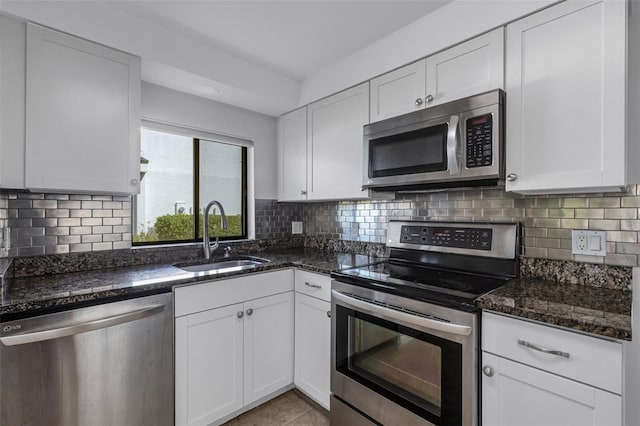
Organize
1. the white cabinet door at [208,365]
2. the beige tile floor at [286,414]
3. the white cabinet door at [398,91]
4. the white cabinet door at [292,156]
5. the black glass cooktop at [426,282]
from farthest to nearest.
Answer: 1. the white cabinet door at [292,156]
2. the beige tile floor at [286,414]
3. the white cabinet door at [398,91]
4. the white cabinet door at [208,365]
5. the black glass cooktop at [426,282]

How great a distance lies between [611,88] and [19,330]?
2491 millimetres

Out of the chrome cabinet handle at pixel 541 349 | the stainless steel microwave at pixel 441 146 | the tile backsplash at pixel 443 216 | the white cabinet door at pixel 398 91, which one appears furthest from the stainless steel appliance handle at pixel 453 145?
the chrome cabinet handle at pixel 541 349

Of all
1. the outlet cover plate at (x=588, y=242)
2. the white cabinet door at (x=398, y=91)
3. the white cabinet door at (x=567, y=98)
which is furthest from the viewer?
the white cabinet door at (x=398, y=91)

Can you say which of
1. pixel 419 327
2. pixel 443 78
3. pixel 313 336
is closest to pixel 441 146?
pixel 443 78

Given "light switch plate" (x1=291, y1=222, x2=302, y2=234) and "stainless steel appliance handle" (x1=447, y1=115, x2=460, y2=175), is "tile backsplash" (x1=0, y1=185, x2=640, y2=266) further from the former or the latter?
"light switch plate" (x1=291, y1=222, x2=302, y2=234)

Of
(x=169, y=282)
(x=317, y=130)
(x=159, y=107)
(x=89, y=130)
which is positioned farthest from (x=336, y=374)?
(x=159, y=107)

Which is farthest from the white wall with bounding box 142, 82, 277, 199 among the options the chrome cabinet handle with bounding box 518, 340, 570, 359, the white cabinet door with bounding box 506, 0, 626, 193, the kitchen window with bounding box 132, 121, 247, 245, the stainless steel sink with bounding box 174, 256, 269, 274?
the chrome cabinet handle with bounding box 518, 340, 570, 359

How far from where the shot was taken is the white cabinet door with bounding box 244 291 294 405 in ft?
6.33

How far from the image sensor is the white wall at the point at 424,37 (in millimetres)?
1471

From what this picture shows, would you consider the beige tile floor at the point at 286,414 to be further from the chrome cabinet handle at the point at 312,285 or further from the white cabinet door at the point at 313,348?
the chrome cabinet handle at the point at 312,285

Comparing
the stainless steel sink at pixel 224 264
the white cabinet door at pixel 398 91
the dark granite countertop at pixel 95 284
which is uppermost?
the white cabinet door at pixel 398 91

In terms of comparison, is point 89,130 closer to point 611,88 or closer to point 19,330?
point 19,330

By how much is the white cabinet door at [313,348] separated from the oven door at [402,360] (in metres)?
0.12

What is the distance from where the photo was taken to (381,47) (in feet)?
6.44
